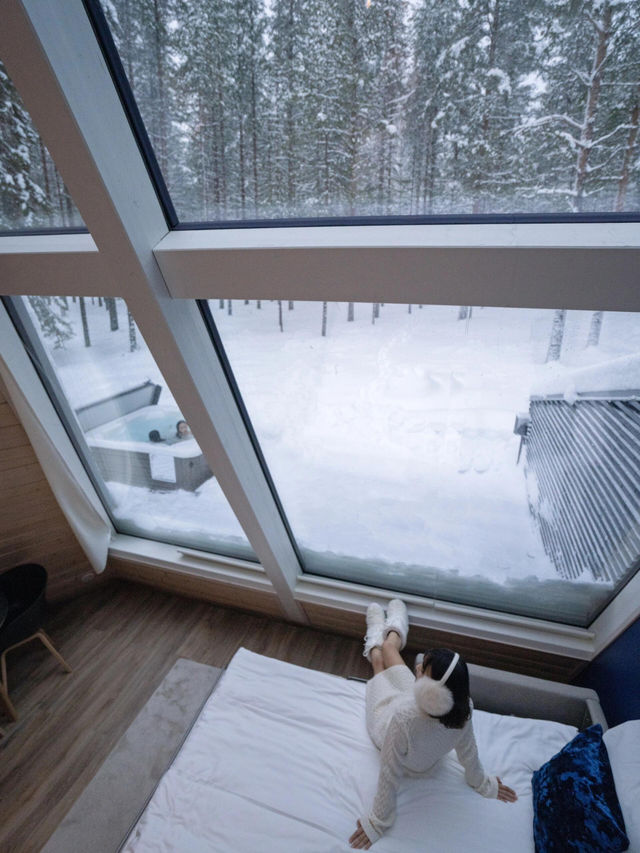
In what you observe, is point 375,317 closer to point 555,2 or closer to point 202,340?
point 202,340

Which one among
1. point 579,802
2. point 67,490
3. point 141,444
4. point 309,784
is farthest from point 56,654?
point 579,802

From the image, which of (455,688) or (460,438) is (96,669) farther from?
(460,438)

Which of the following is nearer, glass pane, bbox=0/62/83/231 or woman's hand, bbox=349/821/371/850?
glass pane, bbox=0/62/83/231

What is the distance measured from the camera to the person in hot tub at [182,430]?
2172 millimetres

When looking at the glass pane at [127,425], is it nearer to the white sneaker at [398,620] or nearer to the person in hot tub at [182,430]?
the person in hot tub at [182,430]

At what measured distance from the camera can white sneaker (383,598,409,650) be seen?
2117mm

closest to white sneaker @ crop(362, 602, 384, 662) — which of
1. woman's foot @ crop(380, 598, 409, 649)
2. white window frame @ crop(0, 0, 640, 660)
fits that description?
woman's foot @ crop(380, 598, 409, 649)

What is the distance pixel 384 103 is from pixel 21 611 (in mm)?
2992

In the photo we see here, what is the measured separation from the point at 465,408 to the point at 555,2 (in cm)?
111

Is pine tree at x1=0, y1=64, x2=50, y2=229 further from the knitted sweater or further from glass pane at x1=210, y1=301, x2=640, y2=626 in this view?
the knitted sweater

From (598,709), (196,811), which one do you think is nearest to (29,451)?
(196,811)

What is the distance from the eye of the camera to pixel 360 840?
1363mm

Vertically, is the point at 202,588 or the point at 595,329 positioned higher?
the point at 595,329

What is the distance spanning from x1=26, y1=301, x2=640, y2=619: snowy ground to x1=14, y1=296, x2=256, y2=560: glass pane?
19 millimetres
